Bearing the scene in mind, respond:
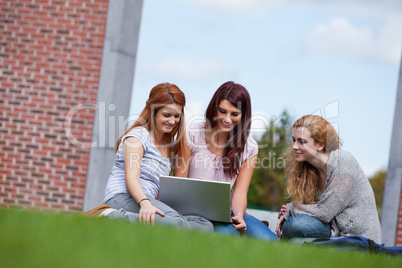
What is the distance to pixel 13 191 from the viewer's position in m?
7.43

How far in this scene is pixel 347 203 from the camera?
13.1ft

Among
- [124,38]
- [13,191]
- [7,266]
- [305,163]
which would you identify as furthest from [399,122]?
[7,266]

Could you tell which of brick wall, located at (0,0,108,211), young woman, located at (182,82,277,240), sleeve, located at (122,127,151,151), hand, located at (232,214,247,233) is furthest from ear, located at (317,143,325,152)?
brick wall, located at (0,0,108,211)

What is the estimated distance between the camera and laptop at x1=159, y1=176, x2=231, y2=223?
12.2 ft

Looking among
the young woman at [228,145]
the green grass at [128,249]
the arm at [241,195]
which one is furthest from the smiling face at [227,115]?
the green grass at [128,249]

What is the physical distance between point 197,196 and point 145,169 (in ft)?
1.56

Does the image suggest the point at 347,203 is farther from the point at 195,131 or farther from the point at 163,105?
the point at 163,105

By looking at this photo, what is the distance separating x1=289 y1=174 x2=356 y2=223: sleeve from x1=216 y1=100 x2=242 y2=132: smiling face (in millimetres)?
876

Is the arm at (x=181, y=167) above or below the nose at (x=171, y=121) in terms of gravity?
below

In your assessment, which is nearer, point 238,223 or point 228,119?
point 238,223

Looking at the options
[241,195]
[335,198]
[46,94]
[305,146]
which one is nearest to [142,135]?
[241,195]

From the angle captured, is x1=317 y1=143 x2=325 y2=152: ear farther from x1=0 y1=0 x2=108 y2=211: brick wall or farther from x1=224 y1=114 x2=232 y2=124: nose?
x1=0 y1=0 x2=108 y2=211: brick wall

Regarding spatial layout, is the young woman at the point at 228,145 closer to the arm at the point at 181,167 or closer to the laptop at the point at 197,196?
the arm at the point at 181,167

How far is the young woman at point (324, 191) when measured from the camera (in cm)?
394
